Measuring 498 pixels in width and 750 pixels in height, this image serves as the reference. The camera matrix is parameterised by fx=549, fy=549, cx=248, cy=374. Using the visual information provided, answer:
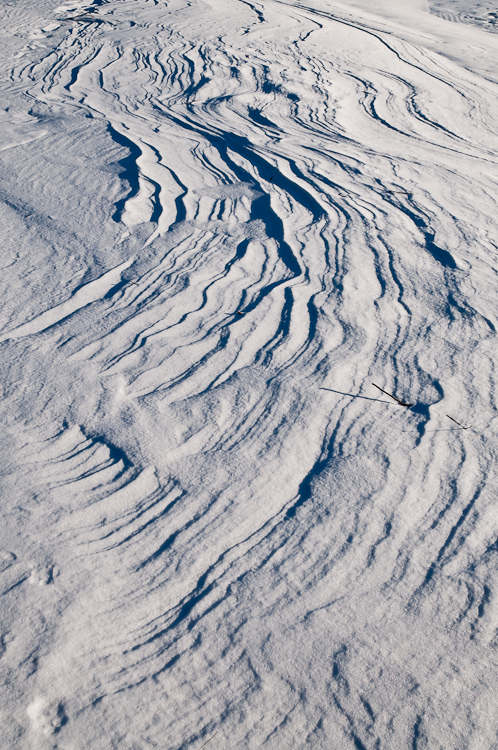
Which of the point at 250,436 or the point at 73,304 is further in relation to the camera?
the point at 73,304

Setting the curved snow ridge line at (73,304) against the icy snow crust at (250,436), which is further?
the curved snow ridge line at (73,304)

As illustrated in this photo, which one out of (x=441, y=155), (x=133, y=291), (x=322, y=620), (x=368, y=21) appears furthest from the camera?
(x=368, y=21)

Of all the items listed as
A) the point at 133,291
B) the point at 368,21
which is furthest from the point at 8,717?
the point at 368,21

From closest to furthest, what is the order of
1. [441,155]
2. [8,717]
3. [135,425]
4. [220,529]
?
[8,717] < [220,529] < [135,425] < [441,155]

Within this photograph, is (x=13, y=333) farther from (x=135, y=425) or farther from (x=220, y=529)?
(x=220, y=529)
